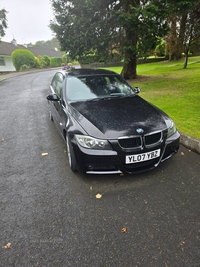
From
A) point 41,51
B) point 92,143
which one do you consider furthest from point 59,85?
point 41,51

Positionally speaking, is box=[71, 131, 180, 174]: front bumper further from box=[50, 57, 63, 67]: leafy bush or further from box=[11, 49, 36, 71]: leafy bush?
box=[50, 57, 63, 67]: leafy bush

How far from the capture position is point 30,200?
2625mm

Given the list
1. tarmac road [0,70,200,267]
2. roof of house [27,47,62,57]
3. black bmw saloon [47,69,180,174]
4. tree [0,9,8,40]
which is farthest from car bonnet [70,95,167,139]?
roof of house [27,47,62,57]

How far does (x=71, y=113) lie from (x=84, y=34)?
8405 millimetres

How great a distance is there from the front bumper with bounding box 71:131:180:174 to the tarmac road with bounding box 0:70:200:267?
29 cm

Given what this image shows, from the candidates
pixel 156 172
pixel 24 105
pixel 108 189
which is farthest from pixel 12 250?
pixel 24 105

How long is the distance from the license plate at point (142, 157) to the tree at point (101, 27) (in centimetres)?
787

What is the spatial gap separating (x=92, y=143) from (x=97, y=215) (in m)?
0.97

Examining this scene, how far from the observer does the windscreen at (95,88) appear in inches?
148

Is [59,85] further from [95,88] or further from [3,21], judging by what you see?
[3,21]

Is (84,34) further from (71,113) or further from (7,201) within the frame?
(7,201)

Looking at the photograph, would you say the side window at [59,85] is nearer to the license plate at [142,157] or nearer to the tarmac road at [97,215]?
the tarmac road at [97,215]

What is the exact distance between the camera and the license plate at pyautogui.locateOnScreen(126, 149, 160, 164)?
8.63 feet

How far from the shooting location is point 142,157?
269 cm
